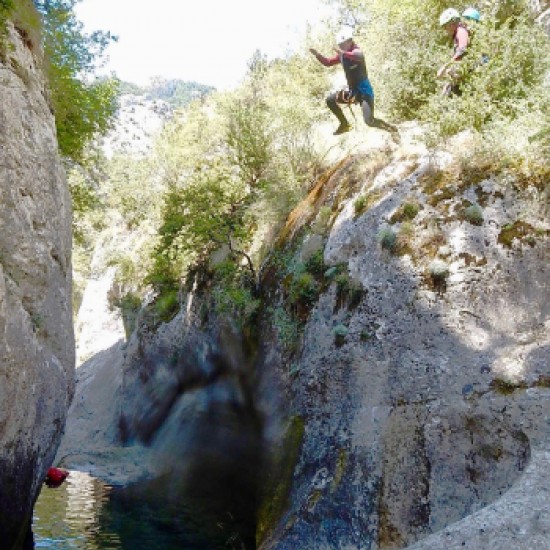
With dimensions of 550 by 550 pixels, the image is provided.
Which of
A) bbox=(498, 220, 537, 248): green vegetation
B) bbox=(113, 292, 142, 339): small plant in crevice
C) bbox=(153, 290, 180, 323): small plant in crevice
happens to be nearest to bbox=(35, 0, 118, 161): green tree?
bbox=(153, 290, 180, 323): small plant in crevice

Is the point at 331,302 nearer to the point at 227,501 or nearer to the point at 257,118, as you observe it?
the point at 227,501

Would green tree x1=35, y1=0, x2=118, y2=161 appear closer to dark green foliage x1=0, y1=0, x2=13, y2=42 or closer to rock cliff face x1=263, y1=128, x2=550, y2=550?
dark green foliage x1=0, y1=0, x2=13, y2=42

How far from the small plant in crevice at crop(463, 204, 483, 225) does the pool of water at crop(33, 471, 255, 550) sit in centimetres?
660

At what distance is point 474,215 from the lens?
31.2ft

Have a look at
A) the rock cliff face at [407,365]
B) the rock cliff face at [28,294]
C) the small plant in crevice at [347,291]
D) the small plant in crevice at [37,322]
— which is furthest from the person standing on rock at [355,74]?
the small plant in crevice at [37,322]

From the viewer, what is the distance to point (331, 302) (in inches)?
406

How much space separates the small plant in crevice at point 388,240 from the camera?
987cm

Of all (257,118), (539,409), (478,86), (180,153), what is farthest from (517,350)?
(180,153)

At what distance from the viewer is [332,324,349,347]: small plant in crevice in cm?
956

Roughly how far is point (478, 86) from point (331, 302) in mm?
4803

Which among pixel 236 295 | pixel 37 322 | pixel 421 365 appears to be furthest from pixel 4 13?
pixel 421 365

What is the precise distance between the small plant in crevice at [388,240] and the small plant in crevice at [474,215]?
1145mm

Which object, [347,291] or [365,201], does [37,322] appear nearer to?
[347,291]

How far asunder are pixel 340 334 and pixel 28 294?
4615mm
